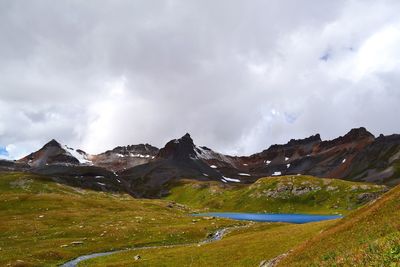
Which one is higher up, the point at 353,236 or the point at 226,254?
the point at 353,236

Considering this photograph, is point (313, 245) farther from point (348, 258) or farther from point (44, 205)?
point (44, 205)

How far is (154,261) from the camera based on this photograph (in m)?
55.5

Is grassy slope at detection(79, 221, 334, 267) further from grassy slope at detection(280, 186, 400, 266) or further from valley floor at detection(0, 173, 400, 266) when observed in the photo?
grassy slope at detection(280, 186, 400, 266)

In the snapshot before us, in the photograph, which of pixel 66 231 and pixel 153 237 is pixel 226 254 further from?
pixel 66 231

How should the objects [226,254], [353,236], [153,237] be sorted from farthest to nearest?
1. [153,237]
2. [226,254]
3. [353,236]

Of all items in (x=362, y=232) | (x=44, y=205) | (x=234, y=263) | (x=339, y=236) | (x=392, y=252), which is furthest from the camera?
(x=44, y=205)

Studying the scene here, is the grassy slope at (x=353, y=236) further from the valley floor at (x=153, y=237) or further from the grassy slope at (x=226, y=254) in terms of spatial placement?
the grassy slope at (x=226, y=254)

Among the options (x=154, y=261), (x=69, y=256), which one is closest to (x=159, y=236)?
(x=69, y=256)

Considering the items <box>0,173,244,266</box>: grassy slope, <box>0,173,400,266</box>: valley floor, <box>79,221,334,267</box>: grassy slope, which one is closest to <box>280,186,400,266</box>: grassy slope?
<box>0,173,400,266</box>: valley floor

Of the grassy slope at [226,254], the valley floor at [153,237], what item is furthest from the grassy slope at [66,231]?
the grassy slope at [226,254]

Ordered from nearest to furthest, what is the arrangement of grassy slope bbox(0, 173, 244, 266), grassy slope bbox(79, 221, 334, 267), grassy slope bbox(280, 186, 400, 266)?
1. grassy slope bbox(280, 186, 400, 266)
2. grassy slope bbox(79, 221, 334, 267)
3. grassy slope bbox(0, 173, 244, 266)

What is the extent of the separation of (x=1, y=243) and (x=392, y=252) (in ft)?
265

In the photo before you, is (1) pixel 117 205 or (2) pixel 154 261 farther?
(1) pixel 117 205

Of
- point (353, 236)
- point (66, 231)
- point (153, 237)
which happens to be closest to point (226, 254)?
point (353, 236)
